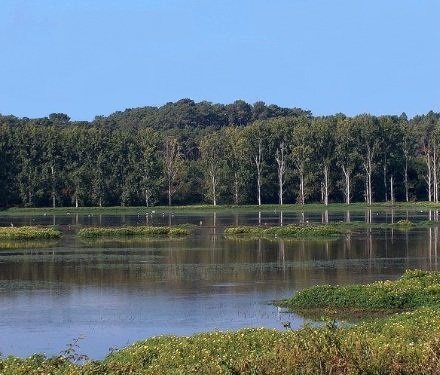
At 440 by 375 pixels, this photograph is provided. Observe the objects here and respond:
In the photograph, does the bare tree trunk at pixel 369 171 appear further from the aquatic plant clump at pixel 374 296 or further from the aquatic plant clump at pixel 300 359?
the aquatic plant clump at pixel 300 359

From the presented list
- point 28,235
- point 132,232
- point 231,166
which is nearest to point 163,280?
point 28,235

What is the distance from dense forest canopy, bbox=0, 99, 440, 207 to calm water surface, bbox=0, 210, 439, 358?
52735 mm

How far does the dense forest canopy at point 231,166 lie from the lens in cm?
10975

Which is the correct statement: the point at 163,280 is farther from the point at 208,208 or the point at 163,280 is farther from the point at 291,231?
the point at 208,208

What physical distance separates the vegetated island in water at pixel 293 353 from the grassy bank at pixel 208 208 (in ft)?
262

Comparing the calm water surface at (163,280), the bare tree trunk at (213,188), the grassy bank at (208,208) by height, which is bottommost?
the calm water surface at (163,280)

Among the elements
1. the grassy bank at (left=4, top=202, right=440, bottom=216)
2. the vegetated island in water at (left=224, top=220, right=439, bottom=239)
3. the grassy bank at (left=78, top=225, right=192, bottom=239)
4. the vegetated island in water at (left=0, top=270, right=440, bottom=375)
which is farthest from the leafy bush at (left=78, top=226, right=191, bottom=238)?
the grassy bank at (left=4, top=202, right=440, bottom=216)

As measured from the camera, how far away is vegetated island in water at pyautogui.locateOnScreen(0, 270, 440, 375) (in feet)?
40.1

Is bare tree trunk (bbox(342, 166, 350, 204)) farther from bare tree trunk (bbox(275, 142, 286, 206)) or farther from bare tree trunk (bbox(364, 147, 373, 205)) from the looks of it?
bare tree trunk (bbox(275, 142, 286, 206))

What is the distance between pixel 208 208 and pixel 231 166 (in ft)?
25.6

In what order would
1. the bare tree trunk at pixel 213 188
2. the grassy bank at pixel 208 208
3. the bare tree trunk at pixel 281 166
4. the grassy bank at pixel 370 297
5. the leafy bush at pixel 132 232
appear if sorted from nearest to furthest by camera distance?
1. the grassy bank at pixel 370 297
2. the leafy bush at pixel 132 232
3. the grassy bank at pixel 208 208
4. the bare tree trunk at pixel 281 166
5. the bare tree trunk at pixel 213 188

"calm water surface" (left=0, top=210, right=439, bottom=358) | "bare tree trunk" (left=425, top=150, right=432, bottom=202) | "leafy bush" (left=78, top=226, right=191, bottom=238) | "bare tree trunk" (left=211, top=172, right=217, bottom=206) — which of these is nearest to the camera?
"calm water surface" (left=0, top=210, right=439, bottom=358)

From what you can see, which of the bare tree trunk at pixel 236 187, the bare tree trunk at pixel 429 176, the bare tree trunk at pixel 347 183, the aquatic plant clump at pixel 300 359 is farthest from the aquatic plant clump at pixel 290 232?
the bare tree trunk at pixel 236 187

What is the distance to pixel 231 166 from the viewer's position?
115688 mm
